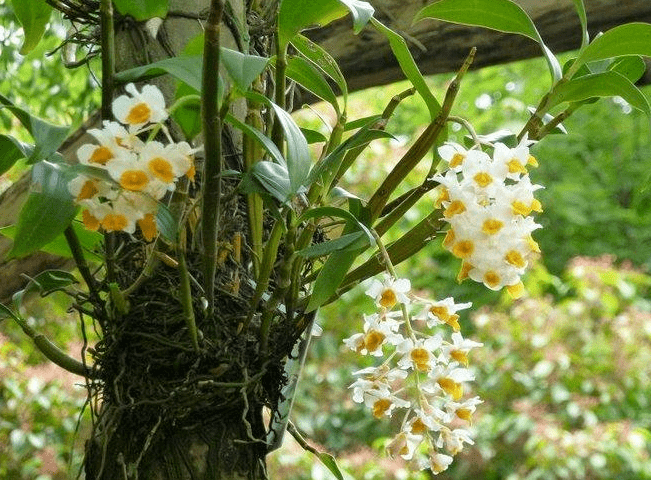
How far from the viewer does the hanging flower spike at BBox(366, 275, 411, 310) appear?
0.57 metres

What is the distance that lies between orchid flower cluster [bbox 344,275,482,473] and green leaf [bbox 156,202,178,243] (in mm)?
127

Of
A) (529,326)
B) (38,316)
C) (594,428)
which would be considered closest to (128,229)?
(38,316)

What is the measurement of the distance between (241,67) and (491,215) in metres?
0.16

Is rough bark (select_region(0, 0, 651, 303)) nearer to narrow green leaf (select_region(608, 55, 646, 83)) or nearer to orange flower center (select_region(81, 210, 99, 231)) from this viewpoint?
narrow green leaf (select_region(608, 55, 646, 83))

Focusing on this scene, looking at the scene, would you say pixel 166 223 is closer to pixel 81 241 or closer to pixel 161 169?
pixel 161 169

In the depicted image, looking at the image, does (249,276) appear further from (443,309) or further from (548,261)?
(548,261)

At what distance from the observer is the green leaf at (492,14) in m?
0.62

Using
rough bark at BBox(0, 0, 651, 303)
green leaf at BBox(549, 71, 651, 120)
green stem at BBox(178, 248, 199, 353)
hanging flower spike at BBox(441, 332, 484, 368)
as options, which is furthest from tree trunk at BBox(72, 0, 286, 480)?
rough bark at BBox(0, 0, 651, 303)

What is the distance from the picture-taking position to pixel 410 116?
379cm

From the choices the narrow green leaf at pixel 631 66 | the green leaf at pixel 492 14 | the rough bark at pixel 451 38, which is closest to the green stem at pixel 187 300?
the green leaf at pixel 492 14

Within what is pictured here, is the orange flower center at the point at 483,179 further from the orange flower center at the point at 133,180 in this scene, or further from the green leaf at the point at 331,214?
the orange flower center at the point at 133,180

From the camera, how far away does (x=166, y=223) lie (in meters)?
0.52

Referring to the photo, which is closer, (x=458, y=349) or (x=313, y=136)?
(x=458, y=349)

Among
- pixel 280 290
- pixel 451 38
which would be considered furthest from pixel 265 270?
pixel 451 38
